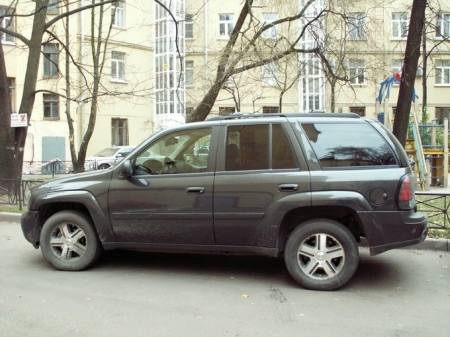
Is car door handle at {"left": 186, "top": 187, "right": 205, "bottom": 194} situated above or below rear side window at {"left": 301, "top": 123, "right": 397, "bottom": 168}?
below

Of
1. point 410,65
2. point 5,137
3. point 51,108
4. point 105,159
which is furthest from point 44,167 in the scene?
point 410,65

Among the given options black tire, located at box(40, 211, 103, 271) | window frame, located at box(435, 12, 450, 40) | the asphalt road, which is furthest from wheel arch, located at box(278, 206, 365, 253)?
window frame, located at box(435, 12, 450, 40)

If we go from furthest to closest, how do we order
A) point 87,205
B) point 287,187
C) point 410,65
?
point 410,65, point 87,205, point 287,187

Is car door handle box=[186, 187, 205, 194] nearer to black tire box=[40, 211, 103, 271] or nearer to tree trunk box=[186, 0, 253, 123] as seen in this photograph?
black tire box=[40, 211, 103, 271]

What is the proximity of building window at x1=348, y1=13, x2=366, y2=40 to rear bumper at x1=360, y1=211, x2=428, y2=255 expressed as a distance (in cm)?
1036

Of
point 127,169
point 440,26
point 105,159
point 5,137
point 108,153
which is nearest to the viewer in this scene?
point 127,169

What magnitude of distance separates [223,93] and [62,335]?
96.6 feet

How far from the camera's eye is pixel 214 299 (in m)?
5.10

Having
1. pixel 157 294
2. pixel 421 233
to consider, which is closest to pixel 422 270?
pixel 421 233

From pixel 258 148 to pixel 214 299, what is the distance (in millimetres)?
1724

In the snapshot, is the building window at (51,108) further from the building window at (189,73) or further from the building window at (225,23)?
the building window at (225,23)

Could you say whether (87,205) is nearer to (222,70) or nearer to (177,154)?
(177,154)

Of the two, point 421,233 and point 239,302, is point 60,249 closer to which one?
point 239,302

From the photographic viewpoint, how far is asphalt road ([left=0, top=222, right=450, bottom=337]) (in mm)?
4293
